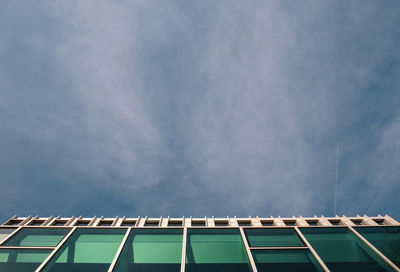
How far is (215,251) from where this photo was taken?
10.7m

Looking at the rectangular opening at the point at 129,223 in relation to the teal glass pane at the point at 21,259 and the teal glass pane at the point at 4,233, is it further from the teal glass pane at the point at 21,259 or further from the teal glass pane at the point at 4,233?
the teal glass pane at the point at 4,233

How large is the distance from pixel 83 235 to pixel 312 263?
10.9 meters

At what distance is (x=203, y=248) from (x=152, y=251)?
235cm

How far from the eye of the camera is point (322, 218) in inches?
578

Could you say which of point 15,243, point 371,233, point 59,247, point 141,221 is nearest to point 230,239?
point 141,221

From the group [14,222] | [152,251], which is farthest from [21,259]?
[152,251]

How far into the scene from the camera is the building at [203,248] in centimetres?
980

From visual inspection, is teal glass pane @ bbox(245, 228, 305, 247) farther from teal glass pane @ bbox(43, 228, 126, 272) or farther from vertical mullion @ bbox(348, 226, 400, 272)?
teal glass pane @ bbox(43, 228, 126, 272)

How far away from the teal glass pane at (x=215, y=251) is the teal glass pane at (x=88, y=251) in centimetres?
354

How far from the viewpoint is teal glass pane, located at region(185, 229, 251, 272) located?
32.1 ft

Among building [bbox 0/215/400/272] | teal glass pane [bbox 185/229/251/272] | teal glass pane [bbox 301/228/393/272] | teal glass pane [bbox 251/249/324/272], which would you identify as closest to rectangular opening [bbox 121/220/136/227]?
building [bbox 0/215/400/272]

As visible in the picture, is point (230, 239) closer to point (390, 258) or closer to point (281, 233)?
point (281, 233)

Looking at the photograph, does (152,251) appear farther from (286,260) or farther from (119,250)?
(286,260)

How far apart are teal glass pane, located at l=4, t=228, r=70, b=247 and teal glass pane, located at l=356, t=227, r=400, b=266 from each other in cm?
1510
